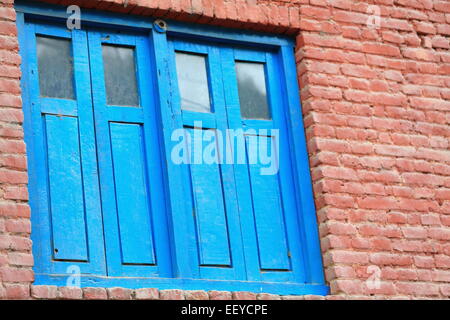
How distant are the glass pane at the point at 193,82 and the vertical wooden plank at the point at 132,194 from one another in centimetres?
44

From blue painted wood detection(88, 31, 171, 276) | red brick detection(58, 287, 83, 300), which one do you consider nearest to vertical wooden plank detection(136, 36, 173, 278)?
blue painted wood detection(88, 31, 171, 276)

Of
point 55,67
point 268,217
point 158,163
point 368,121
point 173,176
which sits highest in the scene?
point 55,67

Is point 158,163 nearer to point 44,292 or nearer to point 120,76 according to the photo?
point 120,76

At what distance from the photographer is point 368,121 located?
7.49 meters

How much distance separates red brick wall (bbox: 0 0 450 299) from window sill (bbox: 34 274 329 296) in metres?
0.12

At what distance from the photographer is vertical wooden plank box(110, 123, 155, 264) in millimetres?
6629

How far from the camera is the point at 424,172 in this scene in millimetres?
7527

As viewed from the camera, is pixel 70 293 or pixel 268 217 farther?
pixel 268 217

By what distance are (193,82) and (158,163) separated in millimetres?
692

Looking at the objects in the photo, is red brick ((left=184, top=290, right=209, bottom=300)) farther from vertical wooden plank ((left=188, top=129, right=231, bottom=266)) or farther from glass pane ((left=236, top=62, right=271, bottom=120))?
glass pane ((left=236, top=62, right=271, bottom=120))

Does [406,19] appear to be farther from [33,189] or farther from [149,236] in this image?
[33,189]

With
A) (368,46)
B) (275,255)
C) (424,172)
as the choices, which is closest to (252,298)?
(275,255)

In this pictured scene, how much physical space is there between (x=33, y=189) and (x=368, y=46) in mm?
2718

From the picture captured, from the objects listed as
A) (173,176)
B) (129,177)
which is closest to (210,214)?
(173,176)
